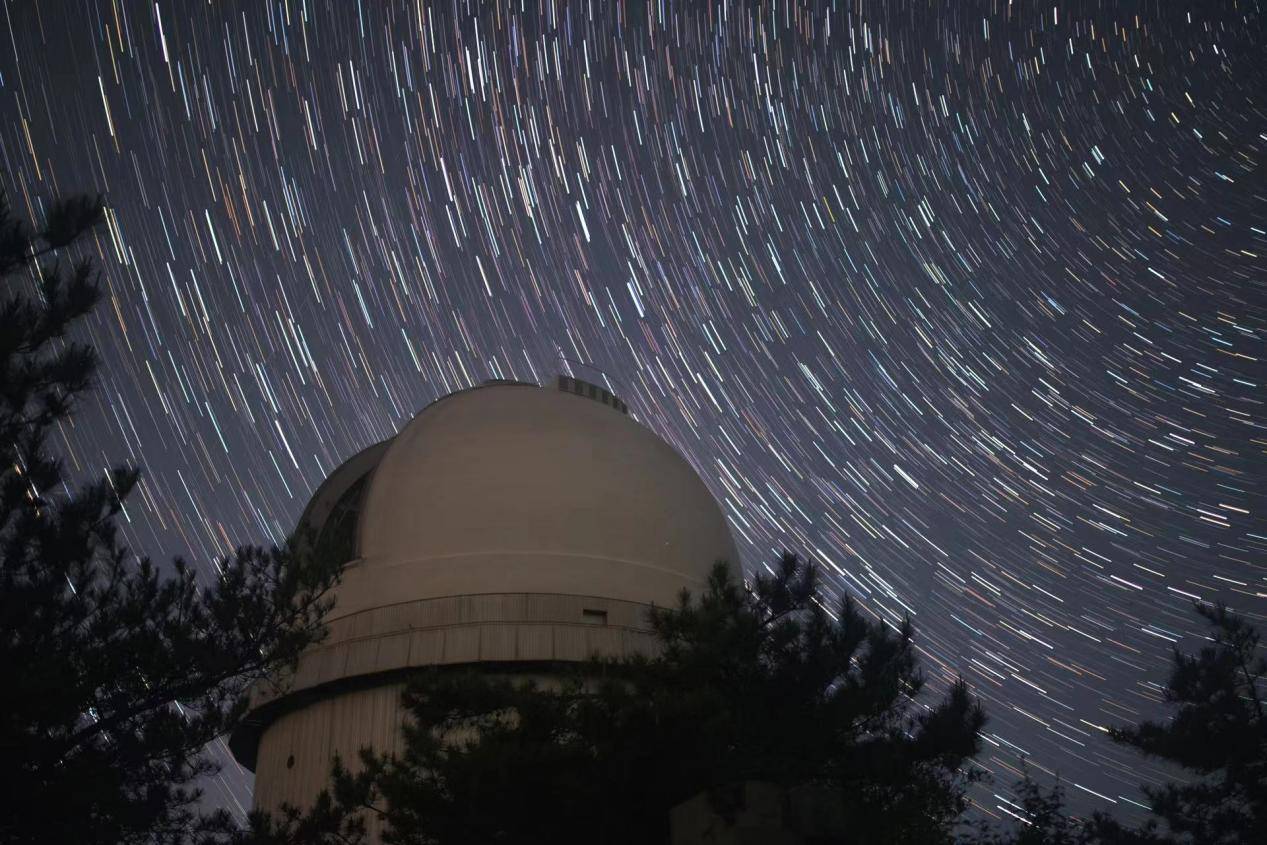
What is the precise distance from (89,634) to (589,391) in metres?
7.96

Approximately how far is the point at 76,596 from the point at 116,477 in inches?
34.0

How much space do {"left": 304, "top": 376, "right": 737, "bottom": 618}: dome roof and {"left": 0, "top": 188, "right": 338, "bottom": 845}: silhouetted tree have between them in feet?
10.0

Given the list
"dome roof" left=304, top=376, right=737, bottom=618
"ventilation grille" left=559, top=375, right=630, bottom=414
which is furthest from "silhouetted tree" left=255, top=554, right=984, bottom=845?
"ventilation grille" left=559, top=375, right=630, bottom=414

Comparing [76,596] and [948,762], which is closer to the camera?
[76,596]

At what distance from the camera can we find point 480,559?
36.7 ft

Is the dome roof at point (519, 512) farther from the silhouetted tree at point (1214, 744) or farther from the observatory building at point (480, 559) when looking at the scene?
the silhouetted tree at point (1214, 744)

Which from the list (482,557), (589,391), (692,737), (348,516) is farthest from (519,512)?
(692,737)

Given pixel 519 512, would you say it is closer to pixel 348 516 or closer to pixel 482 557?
pixel 482 557

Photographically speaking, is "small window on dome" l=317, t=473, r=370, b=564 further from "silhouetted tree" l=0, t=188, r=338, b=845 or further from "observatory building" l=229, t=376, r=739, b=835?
"silhouetted tree" l=0, t=188, r=338, b=845

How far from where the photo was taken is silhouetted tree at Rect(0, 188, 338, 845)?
272 inches

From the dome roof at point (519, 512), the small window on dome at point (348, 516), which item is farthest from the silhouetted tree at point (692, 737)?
the small window on dome at point (348, 516)

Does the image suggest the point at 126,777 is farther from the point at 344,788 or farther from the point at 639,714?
the point at 639,714

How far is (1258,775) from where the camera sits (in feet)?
44.7

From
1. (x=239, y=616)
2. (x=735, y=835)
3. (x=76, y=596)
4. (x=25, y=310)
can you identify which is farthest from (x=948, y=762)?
(x=25, y=310)
